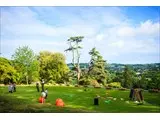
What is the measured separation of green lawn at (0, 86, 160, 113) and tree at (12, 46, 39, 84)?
1.00 feet

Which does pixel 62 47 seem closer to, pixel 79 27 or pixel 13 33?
pixel 79 27

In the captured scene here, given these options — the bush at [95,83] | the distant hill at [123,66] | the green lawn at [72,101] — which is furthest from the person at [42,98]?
the bush at [95,83]

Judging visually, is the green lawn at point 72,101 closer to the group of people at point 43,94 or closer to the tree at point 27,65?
the group of people at point 43,94

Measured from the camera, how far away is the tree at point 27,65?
10.0 m

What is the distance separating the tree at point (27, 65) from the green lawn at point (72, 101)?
30 cm

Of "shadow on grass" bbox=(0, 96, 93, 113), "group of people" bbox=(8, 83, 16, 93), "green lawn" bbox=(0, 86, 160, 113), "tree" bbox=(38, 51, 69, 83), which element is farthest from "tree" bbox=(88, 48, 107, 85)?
"group of people" bbox=(8, 83, 16, 93)

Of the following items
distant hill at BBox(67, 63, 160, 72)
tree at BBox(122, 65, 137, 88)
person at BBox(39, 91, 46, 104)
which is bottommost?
person at BBox(39, 91, 46, 104)

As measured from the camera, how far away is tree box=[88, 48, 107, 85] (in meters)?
10.0

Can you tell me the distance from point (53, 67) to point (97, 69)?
1201 mm

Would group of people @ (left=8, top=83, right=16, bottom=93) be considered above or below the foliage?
below

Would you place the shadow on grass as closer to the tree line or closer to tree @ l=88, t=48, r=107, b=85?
the tree line

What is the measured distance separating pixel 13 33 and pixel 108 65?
8.78 ft

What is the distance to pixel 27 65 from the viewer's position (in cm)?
1007

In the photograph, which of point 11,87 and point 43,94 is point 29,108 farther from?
point 11,87
